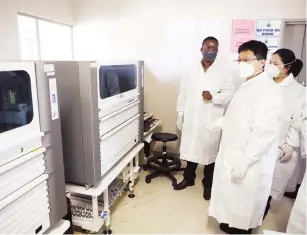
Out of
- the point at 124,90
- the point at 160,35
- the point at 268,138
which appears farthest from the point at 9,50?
the point at 268,138

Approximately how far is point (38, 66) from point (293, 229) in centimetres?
175

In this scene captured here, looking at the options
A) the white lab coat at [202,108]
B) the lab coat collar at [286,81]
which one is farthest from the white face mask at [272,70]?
the white lab coat at [202,108]

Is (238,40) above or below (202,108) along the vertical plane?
above

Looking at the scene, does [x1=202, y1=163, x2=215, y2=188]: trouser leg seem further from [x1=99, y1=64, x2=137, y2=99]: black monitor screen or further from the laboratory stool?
[x1=99, y1=64, x2=137, y2=99]: black monitor screen

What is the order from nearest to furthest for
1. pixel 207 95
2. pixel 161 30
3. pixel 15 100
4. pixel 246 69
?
pixel 15 100, pixel 246 69, pixel 207 95, pixel 161 30

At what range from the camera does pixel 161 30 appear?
10.6ft

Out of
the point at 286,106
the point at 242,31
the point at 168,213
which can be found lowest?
the point at 168,213

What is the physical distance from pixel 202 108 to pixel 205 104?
5cm

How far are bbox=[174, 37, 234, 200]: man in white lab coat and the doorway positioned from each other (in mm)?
1082

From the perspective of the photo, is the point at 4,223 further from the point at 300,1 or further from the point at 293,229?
the point at 300,1

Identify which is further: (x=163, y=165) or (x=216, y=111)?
(x=163, y=165)

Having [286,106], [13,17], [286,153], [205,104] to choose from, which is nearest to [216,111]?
[205,104]

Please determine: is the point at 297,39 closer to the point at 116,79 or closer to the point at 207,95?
the point at 207,95

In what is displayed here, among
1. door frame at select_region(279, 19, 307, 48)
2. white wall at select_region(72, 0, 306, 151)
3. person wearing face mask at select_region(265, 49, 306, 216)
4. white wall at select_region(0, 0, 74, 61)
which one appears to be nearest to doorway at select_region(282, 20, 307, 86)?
door frame at select_region(279, 19, 307, 48)
